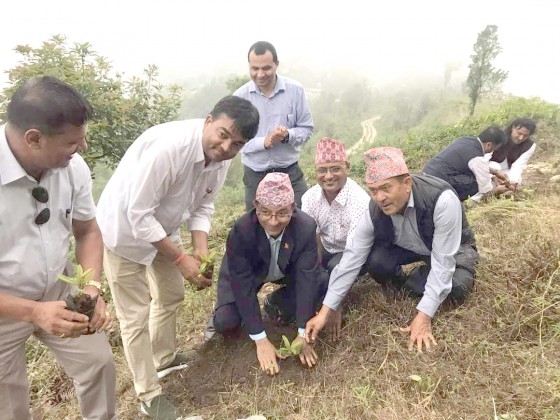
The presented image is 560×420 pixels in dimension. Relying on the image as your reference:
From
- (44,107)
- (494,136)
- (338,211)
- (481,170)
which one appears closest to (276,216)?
(338,211)

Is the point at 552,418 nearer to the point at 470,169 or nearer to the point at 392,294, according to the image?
the point at 392,294

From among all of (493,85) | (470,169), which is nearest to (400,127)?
(493,85)

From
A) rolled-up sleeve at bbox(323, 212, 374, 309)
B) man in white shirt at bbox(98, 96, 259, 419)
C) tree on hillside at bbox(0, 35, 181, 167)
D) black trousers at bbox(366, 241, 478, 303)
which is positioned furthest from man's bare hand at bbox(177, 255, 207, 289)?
tree on hillside at bbox(0, 35, 181, 167)

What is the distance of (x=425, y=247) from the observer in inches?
105

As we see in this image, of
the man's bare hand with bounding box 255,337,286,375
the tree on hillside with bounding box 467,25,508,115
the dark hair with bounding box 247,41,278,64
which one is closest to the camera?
the man's bare hand with bounding box 255,337,286,375

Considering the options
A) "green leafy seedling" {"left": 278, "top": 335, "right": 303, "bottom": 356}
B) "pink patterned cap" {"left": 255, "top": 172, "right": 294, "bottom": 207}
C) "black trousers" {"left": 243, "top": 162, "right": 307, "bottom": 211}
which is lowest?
"green leafy seedling" {"left": 278, "top": 335, "right": 303, "bottom": 356}

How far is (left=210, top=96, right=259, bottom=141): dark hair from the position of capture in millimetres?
2031

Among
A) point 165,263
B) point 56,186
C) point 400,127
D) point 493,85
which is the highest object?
point 56,186

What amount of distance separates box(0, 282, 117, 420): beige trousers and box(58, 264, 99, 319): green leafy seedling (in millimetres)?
225

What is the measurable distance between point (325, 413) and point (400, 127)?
27139mm

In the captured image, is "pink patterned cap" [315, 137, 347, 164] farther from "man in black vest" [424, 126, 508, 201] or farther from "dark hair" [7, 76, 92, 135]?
"man in black vest" [424, 126, 508, 201]

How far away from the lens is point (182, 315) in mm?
3623

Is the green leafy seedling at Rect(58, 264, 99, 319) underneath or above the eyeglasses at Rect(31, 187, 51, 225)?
underneath

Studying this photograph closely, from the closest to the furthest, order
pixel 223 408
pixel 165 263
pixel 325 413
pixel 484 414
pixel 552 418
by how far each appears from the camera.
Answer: pixel 552 418, pixel 484 414, pixel 325 413, pixel 223 408, pixel 165 263
